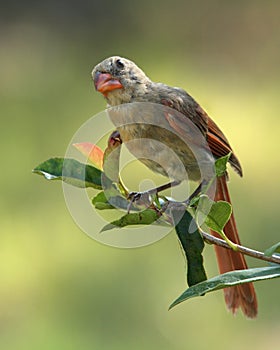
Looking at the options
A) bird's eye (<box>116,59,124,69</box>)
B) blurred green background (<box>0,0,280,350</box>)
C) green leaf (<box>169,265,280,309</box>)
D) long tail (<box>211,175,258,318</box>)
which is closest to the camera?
green leaf (<box>169,265,280,309</box>)

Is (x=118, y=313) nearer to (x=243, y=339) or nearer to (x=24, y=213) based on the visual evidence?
(x=243, y=339)

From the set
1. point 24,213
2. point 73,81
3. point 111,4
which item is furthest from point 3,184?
point 111,4

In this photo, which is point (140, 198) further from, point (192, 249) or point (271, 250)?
point (271, 250)

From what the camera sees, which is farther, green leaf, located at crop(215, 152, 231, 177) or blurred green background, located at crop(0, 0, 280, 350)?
blurred green background, located at crop(0, 0, 280, 350)

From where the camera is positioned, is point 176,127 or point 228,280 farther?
point 176,127

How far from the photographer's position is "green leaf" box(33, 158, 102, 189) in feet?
4.20

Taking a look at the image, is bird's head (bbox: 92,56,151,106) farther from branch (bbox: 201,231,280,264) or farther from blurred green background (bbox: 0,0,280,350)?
blurred green background (bbox: 0,0,280,350)

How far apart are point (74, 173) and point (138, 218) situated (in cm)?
16

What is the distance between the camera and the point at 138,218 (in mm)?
1175

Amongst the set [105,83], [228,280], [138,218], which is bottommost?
[228,280]

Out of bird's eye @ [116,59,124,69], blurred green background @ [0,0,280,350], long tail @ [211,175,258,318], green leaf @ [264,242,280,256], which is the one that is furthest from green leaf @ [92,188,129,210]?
blurred green background @ [0,0,280,350]

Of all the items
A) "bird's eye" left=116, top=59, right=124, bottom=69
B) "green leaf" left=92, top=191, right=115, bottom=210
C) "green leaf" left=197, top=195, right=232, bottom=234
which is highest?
"bird's eye" left=116, top=59, right=124, bottom=69

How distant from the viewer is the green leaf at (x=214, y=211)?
1163 millimetres

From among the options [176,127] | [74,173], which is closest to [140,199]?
[74,173]
